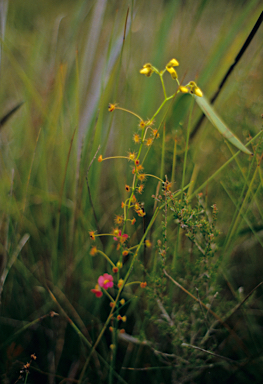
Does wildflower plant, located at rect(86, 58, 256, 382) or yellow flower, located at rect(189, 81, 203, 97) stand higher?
yellow flower, located at rect(189, 81, 203, 97)

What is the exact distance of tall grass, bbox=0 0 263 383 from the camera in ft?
1.66

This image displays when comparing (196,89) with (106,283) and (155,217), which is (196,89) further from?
(106,283)

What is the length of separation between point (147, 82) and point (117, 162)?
23 cm

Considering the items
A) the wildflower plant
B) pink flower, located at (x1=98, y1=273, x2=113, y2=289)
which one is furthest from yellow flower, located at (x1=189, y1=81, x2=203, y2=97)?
pink flower, located at (x1=98, y1=273, x2=113, y2=289)

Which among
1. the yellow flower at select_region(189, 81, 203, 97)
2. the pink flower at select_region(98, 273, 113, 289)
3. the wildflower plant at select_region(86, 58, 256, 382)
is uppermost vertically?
the yellow flower at select_region(189, 81, 203, 97)

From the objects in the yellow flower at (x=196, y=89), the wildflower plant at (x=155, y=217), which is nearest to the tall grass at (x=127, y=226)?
the wildflower plant at (x=155, y=217)

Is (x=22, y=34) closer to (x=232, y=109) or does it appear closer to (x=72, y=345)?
(x=232, y=109)

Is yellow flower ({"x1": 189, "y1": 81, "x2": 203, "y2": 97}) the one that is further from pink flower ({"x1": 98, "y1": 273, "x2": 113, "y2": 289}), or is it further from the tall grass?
pink flower ({"x1": 98, "y1": 273, "x2": 113, "y2": 289})

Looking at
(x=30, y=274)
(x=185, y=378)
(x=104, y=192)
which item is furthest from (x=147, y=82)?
(x=185, y=378)

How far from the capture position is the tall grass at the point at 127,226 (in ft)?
1.66

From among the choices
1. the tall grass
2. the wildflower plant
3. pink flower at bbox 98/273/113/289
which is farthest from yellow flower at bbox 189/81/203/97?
pink flower at bbox 98/273/113/289

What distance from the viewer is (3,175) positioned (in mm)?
654

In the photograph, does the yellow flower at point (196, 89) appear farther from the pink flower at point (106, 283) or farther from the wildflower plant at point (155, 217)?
the pink flower at point (106, 283)

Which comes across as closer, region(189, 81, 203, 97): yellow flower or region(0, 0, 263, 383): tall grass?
region(189, 81, 203, 97): yellow flower
